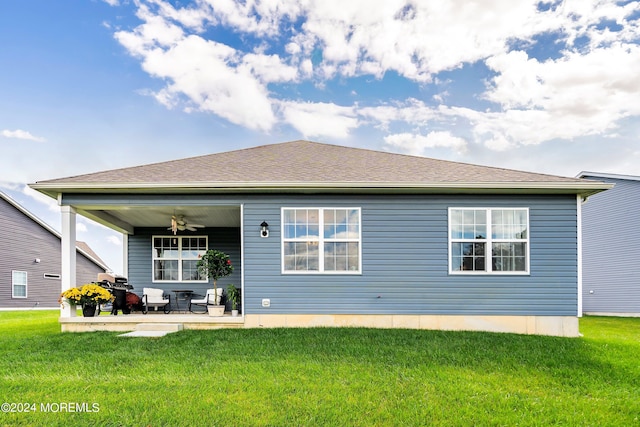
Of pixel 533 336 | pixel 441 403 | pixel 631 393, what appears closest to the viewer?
pixel 441 403

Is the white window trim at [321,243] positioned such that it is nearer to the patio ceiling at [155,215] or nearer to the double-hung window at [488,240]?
the patio ceiling at [155,215]

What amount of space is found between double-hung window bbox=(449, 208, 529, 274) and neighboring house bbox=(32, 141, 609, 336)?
0.02 metres

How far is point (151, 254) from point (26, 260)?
12.3 metres

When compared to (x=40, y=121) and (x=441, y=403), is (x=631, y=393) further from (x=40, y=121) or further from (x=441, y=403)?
(x=40, y=121)

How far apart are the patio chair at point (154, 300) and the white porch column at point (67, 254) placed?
1834 millimetres

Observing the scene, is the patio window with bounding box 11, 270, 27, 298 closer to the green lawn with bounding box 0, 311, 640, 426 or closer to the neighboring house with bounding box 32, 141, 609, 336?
the neighboring house with bounding box 32, 141, 609, 336

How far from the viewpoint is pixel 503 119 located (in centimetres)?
1493

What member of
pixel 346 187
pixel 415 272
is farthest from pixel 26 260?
pixel 415 272

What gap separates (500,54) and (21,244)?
2177cm

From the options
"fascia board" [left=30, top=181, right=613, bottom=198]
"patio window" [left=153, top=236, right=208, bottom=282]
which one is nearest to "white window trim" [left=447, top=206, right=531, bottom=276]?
"fascia board" [left=30, top=181, right=613, bottom=198]

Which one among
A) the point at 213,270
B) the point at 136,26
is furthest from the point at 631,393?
the point at 136,26

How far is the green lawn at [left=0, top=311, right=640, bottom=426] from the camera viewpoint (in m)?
3.97

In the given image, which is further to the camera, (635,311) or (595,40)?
(635,311)

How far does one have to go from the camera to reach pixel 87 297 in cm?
837
